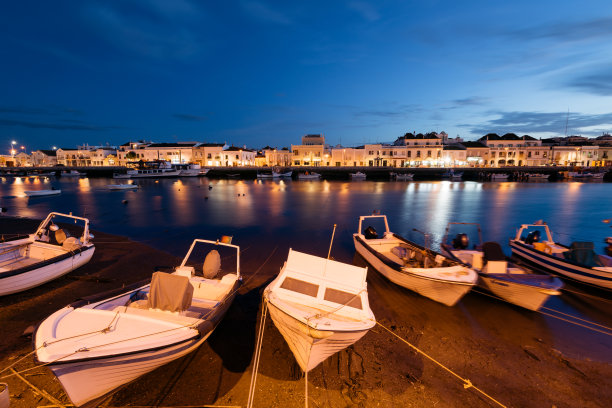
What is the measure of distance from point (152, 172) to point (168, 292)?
80436mm

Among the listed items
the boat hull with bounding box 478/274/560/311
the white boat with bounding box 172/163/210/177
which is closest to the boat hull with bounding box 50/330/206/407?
the boat hull with bounding box 478/274/560/311

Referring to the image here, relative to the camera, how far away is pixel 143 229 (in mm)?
19766

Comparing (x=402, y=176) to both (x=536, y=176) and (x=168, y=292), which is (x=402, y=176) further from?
(x=168, y=292)

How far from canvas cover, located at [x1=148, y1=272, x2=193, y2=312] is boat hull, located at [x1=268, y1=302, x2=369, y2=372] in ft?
6.46

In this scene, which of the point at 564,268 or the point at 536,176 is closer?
the point at 564,268

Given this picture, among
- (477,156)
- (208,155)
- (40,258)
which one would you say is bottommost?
(40,258)

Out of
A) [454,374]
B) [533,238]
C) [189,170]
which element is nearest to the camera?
[454,374]

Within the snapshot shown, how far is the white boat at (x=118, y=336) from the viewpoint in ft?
14.3

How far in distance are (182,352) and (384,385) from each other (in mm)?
4032

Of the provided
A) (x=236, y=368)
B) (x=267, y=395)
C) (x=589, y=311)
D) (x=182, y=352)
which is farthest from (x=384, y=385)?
(x=589, y=311)

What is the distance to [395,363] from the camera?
6.35 metres

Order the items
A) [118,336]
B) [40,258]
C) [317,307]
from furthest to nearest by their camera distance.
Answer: [40,258], [317,307], [118,336]

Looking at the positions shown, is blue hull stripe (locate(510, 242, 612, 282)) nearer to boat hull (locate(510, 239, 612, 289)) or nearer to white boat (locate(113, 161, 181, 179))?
boat hull (locate(510, 239, 612, 289))

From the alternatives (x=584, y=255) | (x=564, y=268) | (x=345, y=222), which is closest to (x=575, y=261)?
(x=584, y=255)
